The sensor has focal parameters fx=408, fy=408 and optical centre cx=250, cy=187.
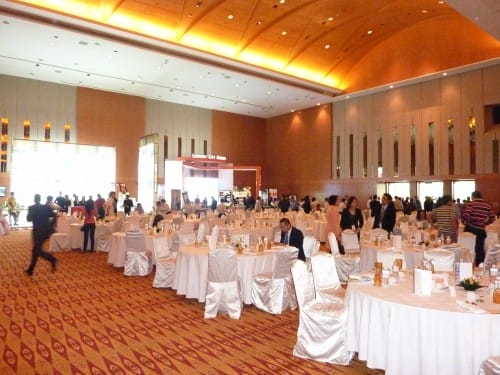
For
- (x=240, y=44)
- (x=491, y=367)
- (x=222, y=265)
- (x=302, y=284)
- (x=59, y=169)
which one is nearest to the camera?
(x=491, y=367)

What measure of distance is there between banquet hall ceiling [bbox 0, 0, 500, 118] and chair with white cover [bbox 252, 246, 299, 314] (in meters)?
8.50

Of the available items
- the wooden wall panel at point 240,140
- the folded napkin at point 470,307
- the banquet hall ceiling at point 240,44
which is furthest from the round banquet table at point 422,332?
the wooden wall panel at point 240,140

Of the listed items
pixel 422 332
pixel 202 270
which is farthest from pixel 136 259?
pixel 422 332

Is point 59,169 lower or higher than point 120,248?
higher

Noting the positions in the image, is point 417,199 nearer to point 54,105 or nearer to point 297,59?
point 297,59

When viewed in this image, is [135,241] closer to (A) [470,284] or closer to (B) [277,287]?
(B) [277,287]

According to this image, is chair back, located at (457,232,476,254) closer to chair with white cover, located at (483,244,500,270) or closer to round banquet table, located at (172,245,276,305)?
chair with white cover, located at (483,244,500,270)

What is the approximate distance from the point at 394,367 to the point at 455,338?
508 millimetres

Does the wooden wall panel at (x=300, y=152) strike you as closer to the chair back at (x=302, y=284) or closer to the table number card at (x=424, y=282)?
the chair back at (x=302, y=284)

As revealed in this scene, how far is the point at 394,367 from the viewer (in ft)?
10.1

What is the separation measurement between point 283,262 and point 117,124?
18.0 m

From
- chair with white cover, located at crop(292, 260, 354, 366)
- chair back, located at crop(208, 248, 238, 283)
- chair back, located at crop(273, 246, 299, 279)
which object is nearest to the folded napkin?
chair with white cover, located at crop(292, 260, 354, 366)

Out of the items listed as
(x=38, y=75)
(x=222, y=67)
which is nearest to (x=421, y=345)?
(x=222, y=67)

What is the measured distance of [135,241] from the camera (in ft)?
24.8
